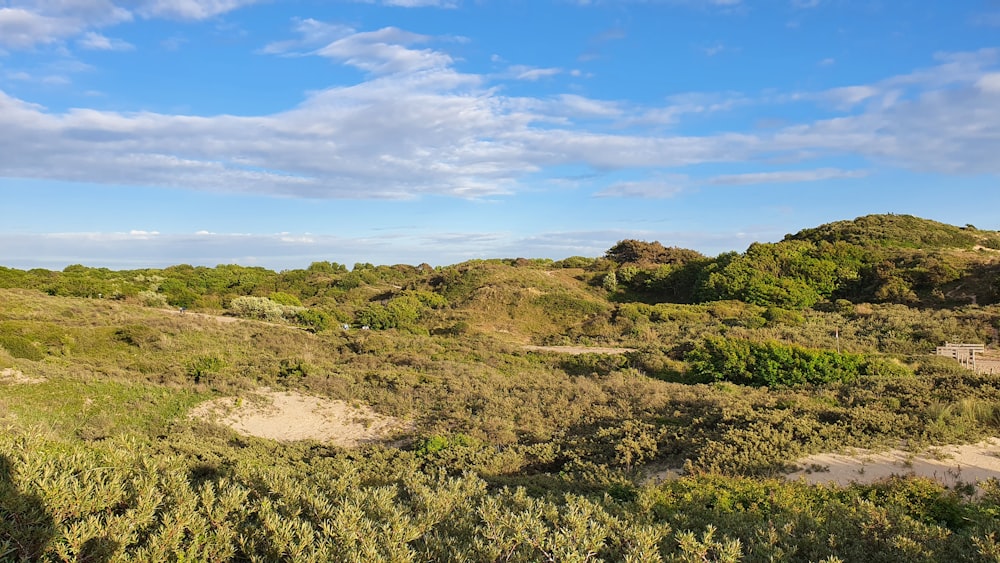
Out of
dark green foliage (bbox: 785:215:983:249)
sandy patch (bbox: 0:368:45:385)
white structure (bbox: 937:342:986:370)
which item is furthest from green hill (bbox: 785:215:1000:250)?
sandy patch (bbox: 0:368:45:385)

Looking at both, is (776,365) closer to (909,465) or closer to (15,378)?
(909,465)

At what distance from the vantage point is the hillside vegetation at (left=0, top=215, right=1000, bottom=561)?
3.53 metres

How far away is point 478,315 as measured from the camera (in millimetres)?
32438

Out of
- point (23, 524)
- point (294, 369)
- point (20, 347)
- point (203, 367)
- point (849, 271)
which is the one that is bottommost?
point (294, 369)

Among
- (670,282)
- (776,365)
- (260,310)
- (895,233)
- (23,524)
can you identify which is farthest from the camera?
(895,233)

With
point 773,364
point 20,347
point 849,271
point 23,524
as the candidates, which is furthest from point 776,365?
point 849,271

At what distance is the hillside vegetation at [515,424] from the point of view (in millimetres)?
3529

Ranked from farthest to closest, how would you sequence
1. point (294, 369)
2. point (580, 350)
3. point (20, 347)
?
point (580, 350) → point (294, 369) → point (20, 347)

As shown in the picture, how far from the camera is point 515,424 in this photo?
11.8 m

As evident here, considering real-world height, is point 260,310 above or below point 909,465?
above

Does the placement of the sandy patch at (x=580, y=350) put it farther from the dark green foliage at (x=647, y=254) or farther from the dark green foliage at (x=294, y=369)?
the dark green foliage at (x=647, y=254)

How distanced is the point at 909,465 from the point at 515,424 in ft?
22.6

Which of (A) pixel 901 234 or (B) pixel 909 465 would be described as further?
(A) pixel 901 234

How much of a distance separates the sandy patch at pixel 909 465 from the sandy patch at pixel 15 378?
52.7 ft
